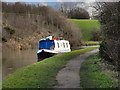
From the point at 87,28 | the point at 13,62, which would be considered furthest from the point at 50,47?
the point at 87,28

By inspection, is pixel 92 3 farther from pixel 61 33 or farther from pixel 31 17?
pixel 31 17

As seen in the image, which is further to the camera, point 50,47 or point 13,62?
point 50,47

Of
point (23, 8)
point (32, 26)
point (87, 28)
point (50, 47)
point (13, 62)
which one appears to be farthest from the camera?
point (87, 28)

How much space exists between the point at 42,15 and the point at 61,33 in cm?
1524

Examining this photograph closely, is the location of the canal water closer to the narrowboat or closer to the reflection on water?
the reflection on water

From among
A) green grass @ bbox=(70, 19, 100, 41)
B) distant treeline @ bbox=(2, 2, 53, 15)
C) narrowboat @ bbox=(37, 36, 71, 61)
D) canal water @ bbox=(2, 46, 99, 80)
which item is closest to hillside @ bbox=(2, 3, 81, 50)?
distant treeline @ bbox=(2, 2, 53, 15)

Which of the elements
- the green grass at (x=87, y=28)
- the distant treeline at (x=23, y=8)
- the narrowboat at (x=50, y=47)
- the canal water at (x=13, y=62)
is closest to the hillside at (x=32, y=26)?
the distant treeline at (x=23, y=8)

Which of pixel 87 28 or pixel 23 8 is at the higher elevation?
pixel 23 8

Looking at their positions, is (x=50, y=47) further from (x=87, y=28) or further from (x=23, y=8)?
(x=87, y=28)

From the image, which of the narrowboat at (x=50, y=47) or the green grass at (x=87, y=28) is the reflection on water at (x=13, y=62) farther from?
the green grass at (x=87, y=28)

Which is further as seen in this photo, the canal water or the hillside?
the hillside

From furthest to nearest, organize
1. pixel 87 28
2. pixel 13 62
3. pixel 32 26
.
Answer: pixel 87 28, pixel 32 26, pixel 13 62

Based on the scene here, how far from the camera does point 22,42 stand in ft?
165

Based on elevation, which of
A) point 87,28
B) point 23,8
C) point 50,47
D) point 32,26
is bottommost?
point 87,28
